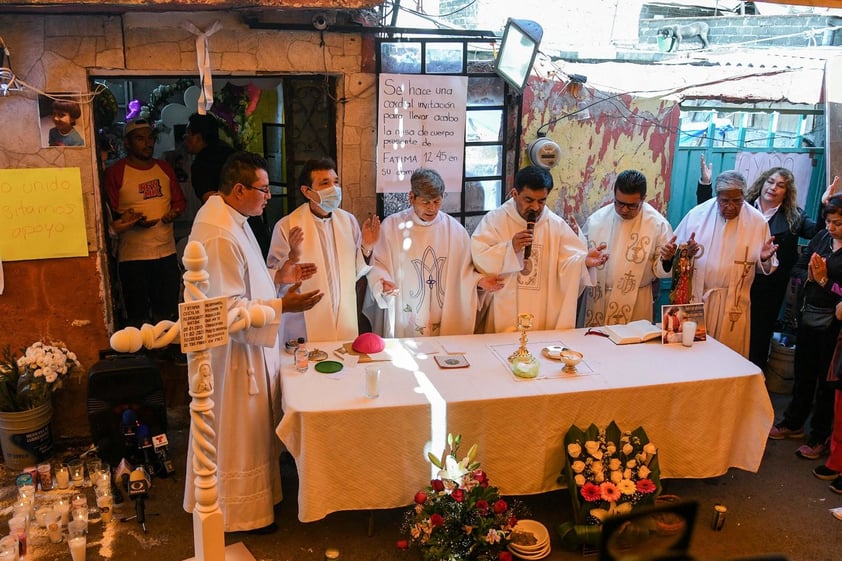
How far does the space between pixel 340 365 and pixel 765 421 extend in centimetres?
264

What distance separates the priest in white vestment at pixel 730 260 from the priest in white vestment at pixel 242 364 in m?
3.22

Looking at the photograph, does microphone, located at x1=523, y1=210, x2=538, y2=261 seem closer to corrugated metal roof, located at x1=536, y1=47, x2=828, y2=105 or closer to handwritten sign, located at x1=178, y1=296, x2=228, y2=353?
corrugated metal roof, located at x1=536, y1=47, x2=828, y2=105

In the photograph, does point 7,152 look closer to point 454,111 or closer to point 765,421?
point 454,111

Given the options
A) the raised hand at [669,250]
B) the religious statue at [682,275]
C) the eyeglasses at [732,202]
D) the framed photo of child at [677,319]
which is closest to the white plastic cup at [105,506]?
the framed photo of child at [677,319]

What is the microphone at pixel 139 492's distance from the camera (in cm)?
432

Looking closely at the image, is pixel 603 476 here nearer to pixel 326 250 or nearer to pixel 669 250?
pixel 669 250

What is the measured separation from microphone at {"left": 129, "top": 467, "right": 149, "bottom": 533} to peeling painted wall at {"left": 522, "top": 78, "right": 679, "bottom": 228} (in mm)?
3822

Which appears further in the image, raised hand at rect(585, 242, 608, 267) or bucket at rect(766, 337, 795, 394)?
bucket at rect(766, 337, 795, 394)

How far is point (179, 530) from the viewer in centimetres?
428

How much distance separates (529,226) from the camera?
502 cm

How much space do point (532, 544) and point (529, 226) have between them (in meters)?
2.13

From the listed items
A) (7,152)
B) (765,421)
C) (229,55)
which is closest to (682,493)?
(765,421)

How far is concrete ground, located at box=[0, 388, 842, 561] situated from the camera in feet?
13.5

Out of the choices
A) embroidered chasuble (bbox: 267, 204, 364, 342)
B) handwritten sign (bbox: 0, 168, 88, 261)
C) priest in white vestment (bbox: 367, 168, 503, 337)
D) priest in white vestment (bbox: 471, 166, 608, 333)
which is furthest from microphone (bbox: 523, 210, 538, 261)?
handwritten sign (bbox: 0, 168, 88, 261)
